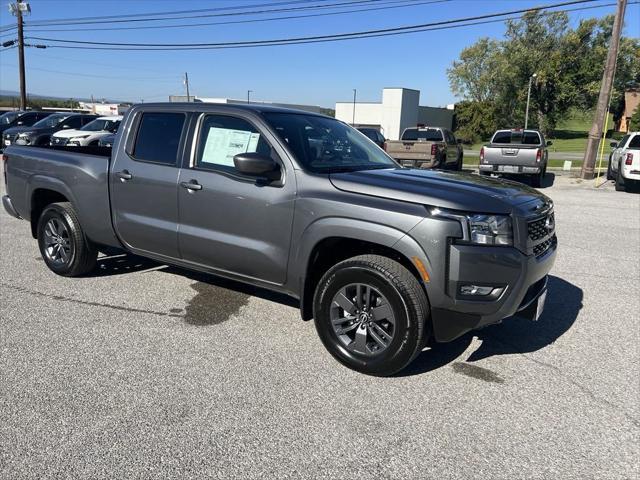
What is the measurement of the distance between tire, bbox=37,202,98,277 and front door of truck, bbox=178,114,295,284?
4.88ft

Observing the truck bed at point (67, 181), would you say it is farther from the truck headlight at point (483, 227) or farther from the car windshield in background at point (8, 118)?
the car windshield in background at point (8, 118)

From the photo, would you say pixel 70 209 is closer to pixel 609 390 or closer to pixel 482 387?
pixel 482 387

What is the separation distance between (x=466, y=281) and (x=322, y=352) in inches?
51.3

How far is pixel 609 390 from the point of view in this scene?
3.49 meters

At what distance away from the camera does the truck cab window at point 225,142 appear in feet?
13.6

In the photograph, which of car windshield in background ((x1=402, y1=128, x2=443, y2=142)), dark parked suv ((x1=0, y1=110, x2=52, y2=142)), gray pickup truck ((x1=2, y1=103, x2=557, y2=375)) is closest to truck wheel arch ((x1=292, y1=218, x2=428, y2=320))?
gray pickup truck ((x1=2, y1=103, x2=557, y2=375))

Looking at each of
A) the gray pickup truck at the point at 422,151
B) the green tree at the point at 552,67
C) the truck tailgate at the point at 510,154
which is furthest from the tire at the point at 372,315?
the green tree at the point at 552,67

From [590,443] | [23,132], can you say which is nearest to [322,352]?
[590,443]

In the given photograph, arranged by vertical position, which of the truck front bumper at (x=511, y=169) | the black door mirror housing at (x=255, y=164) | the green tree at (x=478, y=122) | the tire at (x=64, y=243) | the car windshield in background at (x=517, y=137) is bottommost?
the tire at (x=64, y=243)

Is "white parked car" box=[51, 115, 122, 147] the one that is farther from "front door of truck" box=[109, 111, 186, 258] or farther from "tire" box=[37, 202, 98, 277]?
"front door of truck" box=[109, 111, 186, 258]

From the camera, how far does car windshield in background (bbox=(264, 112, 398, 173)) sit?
13.3ft

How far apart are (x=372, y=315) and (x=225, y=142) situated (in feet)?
6.25

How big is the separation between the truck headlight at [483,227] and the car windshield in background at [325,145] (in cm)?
113

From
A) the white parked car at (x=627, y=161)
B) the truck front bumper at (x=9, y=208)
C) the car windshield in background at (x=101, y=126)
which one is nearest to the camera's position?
the truck front bumper at (x=9, y=208)
